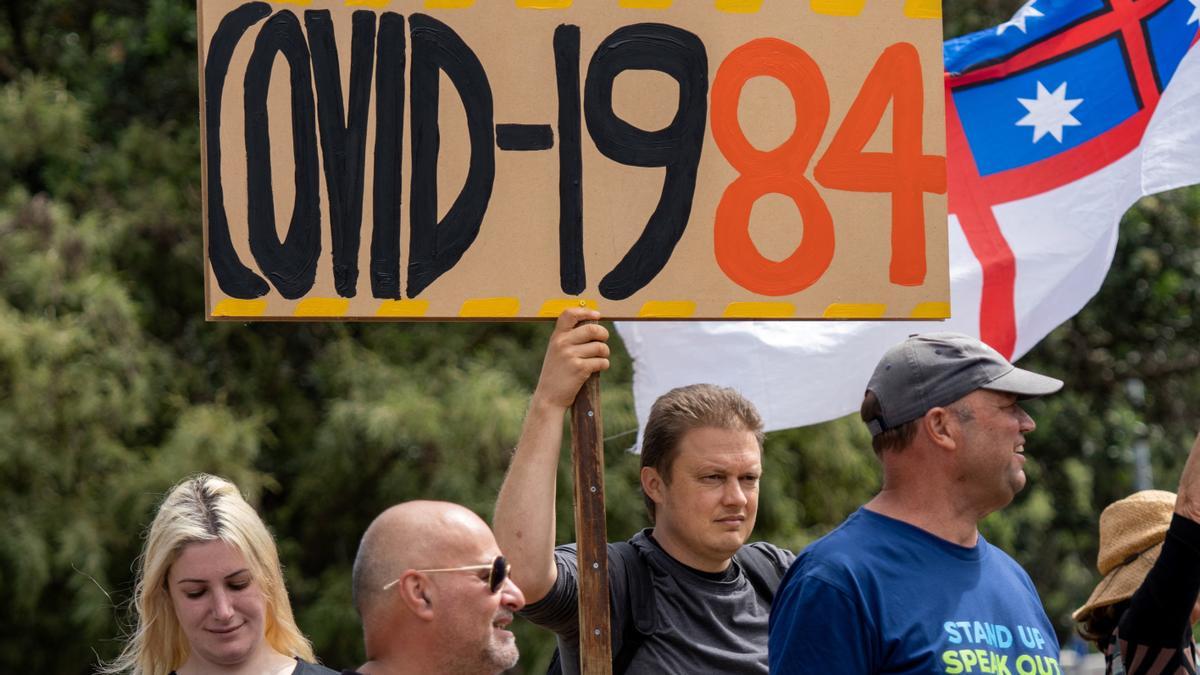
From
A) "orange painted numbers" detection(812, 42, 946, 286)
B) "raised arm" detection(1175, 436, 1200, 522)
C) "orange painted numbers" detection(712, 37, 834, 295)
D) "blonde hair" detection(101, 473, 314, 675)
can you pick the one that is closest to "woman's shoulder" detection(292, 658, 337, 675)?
"blonde hair" detection(101, 473, 314, 675)

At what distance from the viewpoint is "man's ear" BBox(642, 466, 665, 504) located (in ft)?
12.1

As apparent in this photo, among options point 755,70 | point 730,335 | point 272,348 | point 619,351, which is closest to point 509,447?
point 619,351

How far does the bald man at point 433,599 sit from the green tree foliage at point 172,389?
5.37 metres

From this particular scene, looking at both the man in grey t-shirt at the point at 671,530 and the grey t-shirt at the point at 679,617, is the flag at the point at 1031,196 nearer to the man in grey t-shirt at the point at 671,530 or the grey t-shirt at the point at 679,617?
the man in grey t-shirt at the point at 671,530

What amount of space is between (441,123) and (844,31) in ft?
3.11

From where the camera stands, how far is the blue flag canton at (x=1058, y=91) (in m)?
4.99

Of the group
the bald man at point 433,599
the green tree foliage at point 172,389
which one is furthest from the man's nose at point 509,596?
the green tree foliage at point 172,389

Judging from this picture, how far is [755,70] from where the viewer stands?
371 cm

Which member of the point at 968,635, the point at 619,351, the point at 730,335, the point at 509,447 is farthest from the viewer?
the point at 619,351

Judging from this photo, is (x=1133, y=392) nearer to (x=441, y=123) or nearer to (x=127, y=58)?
(x=127, y=58)

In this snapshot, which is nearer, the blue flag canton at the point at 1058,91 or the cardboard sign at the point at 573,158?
the cardboard sign at the point at 573,158

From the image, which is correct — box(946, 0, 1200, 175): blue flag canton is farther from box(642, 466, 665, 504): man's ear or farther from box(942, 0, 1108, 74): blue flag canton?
box(642, 466, 665, 504): man's ear

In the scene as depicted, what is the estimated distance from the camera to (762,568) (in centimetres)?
371

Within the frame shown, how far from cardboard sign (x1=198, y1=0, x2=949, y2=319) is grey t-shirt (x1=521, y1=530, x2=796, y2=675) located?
55cm
